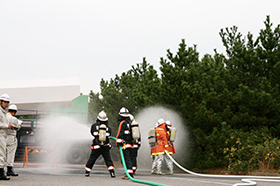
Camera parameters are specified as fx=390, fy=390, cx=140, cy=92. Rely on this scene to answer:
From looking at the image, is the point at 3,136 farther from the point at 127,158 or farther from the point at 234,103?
the point at 234,103

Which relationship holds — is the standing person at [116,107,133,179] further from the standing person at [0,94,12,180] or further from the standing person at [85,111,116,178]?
the standing person at [0,94,12,180]

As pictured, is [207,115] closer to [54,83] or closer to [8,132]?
[8,132]

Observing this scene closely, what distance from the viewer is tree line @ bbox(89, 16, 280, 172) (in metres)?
15.1

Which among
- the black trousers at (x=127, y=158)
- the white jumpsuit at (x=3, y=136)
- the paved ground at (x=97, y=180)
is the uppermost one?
the white jumpsuit at (x=3, y=136)

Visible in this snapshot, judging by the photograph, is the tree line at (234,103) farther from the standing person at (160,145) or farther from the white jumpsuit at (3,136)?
the white jumpsuit at (3,136)

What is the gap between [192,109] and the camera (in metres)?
17.1

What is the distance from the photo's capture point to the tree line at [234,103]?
49.6 feet

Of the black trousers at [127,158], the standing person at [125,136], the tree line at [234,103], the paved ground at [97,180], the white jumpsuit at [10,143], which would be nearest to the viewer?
the paved ground at [97,180]

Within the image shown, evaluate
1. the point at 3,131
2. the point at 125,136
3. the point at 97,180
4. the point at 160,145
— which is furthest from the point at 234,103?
the point at 3,131

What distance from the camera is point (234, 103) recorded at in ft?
56.0

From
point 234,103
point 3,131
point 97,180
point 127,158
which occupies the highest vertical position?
point 234,103

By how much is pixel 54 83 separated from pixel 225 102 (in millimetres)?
11476

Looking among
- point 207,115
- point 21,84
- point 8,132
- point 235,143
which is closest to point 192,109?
point 207,115

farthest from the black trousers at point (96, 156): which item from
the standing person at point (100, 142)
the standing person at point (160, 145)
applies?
the standing person at point (160, 145)
